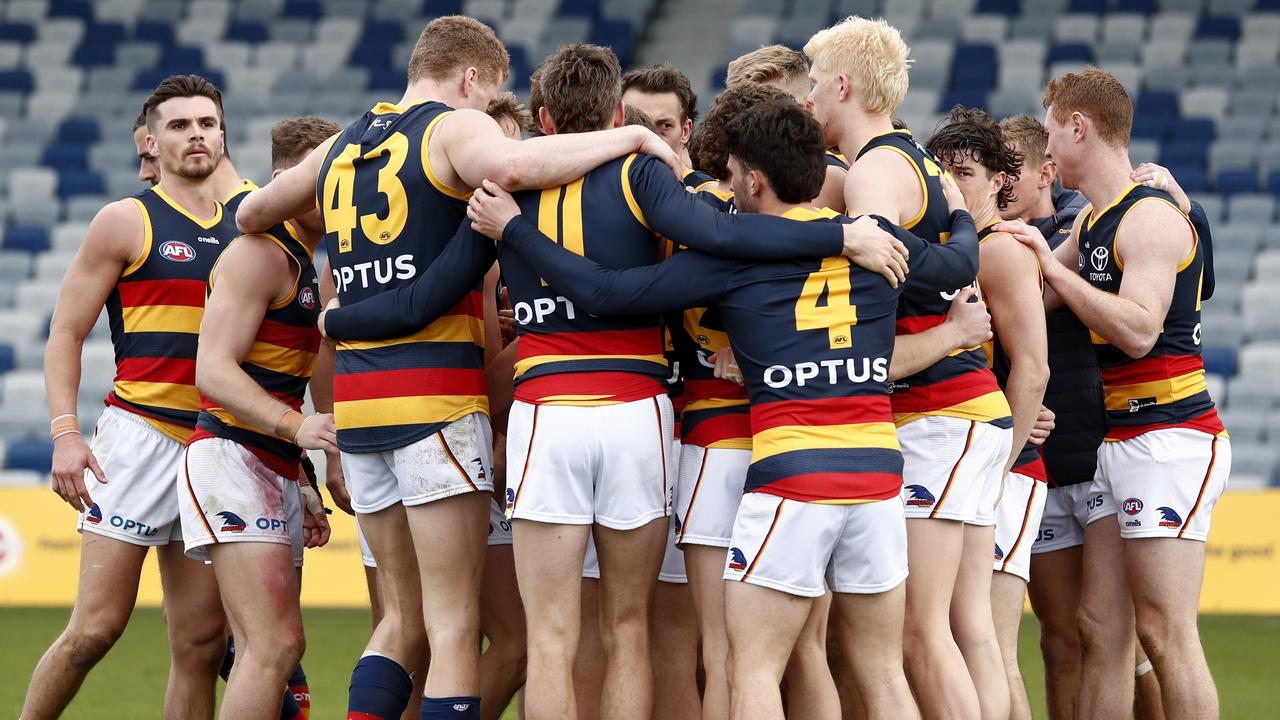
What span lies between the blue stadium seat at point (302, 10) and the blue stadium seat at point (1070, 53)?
9.46 meters

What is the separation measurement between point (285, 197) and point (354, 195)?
1.31 ft

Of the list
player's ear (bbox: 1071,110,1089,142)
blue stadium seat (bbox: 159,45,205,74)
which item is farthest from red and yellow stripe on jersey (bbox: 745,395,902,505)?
blue stadium seat (bbox: 159,45,205,74)

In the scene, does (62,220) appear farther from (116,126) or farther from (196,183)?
(196,183)

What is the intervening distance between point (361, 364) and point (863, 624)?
1.96 m

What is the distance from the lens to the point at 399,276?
5062 mm

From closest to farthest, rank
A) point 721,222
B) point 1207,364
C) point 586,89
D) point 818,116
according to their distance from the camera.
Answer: point 721,222
point 586,89
point 818,116
point 1207,364

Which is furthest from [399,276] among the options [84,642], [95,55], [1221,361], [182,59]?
[95,55]

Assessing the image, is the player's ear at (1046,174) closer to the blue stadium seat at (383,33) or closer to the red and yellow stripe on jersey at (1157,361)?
the red and yellow stripe on jersey at (1157,361)

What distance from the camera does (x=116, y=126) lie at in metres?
17.7

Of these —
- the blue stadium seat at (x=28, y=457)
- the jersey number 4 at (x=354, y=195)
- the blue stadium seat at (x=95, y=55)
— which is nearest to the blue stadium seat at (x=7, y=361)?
the blue stadium seat at (x=28, y=457)

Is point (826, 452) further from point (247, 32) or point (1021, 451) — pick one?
point (247, 32)

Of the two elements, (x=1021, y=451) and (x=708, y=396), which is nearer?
(x=708, y=396)

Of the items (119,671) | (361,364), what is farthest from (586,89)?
(119,671)

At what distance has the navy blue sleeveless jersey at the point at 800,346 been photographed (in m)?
4.55
